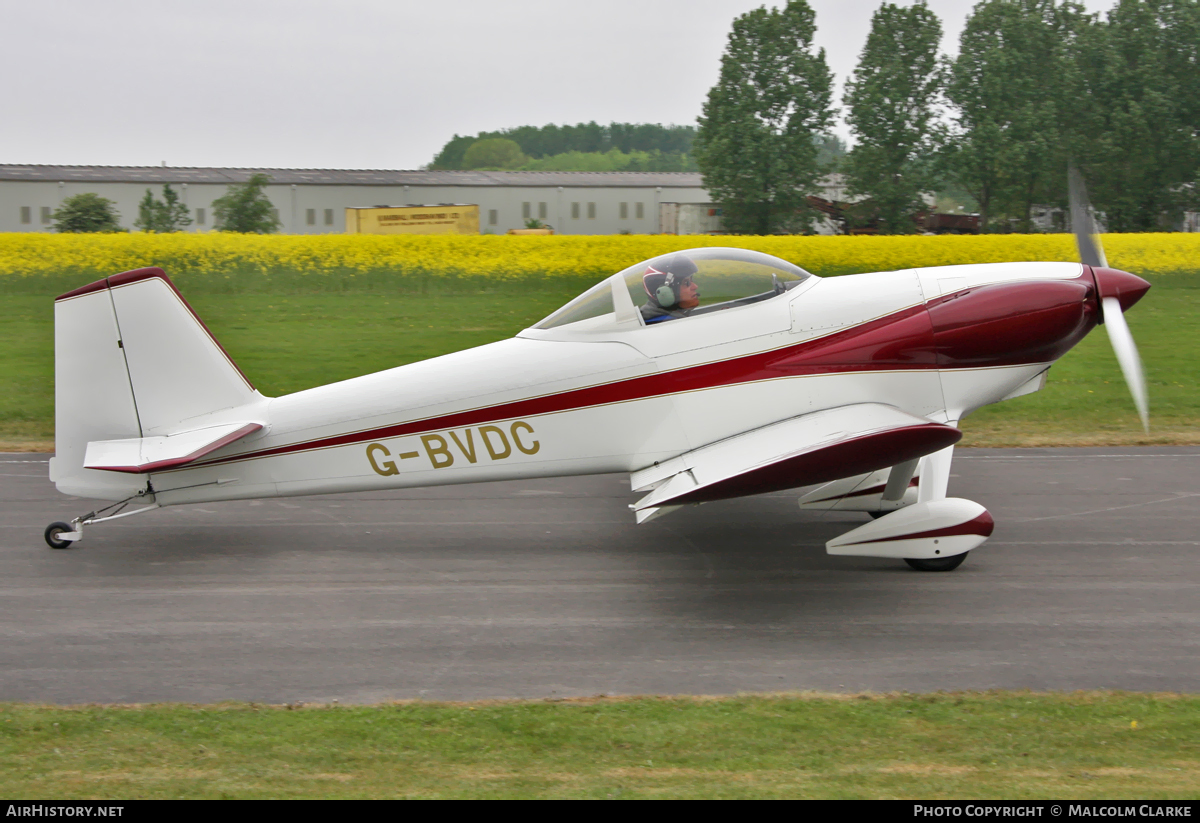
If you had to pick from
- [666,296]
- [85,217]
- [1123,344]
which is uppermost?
[85,217]

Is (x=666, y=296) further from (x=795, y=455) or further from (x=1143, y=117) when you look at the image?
(x=1143, y=117)

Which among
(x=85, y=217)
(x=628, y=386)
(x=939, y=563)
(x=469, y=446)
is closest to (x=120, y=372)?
(x=469, y=446)

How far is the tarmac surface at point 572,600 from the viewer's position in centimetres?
580

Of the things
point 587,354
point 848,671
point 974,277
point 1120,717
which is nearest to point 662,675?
point 848,671

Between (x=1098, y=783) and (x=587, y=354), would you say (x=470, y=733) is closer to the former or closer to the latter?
(x=1098, y=783)

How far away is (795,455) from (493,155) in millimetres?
133011

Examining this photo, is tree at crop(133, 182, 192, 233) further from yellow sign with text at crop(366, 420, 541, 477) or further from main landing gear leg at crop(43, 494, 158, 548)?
yellow sign with text at crop(366, 420, 541, 477)

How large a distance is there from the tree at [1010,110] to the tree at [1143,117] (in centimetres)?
106

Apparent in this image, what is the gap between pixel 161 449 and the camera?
7.84 metres

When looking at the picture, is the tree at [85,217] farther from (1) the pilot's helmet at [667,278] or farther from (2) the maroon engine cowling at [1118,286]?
(2) the maroon engine cowling at [1118,286]

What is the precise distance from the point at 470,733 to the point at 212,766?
121cm

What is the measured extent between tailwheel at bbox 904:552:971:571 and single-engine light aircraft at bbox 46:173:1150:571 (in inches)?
0.7

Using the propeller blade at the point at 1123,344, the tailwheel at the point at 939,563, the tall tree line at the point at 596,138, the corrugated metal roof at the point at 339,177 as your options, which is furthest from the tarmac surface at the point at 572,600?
the tall tree line at the point at 596,138

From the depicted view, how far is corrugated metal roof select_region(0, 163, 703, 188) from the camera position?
49.9 m
